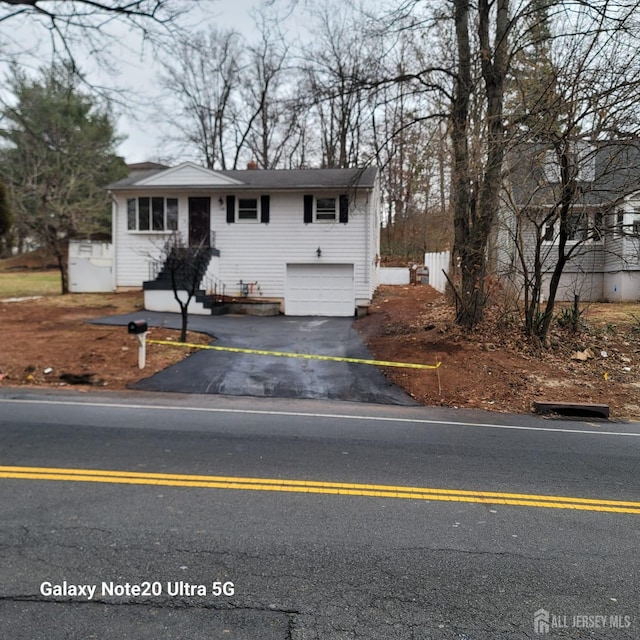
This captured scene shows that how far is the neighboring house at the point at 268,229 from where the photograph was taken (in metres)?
21.1

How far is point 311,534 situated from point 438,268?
76.8 feet

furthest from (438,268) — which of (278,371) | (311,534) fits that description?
(311,534)

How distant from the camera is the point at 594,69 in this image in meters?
9.55

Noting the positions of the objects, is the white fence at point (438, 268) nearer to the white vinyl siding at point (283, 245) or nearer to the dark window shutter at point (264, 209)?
the white vinyl siding at point (283, 245)

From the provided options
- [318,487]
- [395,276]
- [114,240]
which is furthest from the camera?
[395,276]

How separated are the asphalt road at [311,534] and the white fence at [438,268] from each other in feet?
57.0

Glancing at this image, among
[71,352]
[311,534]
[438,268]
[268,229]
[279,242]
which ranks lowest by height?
[311,534]

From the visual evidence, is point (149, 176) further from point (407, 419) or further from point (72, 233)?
point (407, 419)

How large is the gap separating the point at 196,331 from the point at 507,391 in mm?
9037

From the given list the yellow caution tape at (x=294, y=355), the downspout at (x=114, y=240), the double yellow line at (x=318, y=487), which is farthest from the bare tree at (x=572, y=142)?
the downspout at (x=114, y=240)

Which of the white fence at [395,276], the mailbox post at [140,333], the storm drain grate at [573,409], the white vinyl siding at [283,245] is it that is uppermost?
the white vinyl siding at [283,245]

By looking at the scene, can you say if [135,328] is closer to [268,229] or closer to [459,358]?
[459,358]

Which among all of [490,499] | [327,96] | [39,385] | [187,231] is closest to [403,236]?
[187,231]

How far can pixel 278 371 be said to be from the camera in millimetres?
10984
